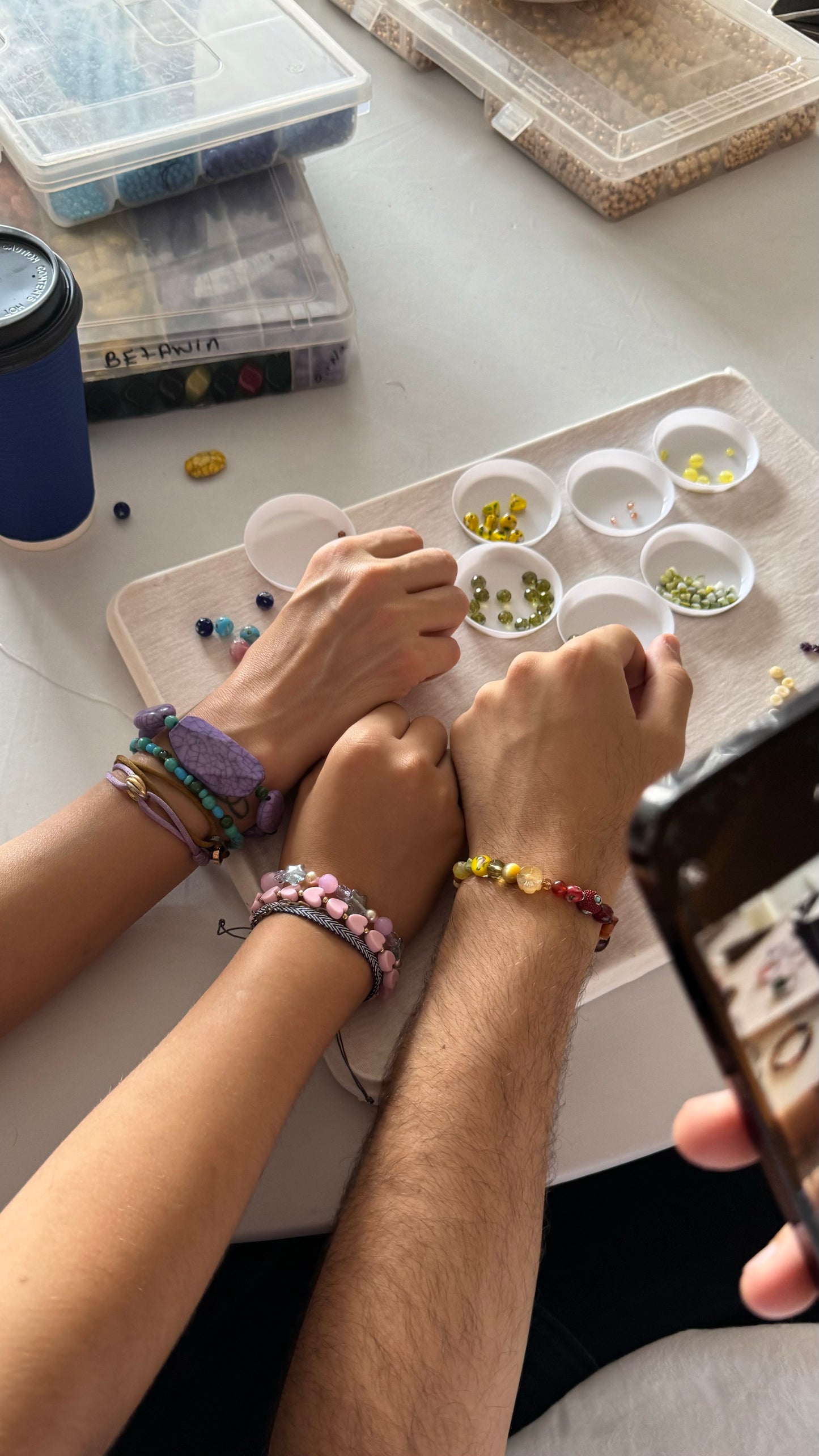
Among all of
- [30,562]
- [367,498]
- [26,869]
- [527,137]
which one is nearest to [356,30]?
[527,137]

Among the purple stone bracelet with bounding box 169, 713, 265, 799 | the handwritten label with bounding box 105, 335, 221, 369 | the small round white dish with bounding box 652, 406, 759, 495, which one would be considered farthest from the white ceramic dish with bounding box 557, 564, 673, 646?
the handwritten label with bounding box 105, 335, 221, 369

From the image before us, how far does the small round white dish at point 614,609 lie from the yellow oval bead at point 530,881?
9.5 inches

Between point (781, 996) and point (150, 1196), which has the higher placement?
point (781, 996)

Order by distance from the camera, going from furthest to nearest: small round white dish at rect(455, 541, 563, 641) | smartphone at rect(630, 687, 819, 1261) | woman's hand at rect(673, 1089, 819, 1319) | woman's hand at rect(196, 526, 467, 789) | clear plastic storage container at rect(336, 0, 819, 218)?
clear plastic storage container at rect(336, 0, 819, 218) < small round white dish at rect(455, 541, 563, 641) < woman's hand at rect(196, 526, 467, 789) < woman's hand at rect(673, 1089, 819, 1319) < smartphone at rect(630, 687, 819, 1261)

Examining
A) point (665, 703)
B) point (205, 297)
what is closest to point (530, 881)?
point (665, 703)

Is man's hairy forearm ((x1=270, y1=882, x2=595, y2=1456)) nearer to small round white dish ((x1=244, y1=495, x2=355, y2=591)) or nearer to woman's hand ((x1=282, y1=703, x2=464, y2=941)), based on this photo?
woman's hand ((x1=282, y1=703, x2=464, y2=941))

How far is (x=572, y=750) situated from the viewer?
0.73 m

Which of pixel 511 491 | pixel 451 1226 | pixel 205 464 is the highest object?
pixel 205 464

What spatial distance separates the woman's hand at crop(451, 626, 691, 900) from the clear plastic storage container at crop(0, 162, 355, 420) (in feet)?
1.34

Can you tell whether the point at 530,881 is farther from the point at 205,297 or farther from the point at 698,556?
the point at 205,297

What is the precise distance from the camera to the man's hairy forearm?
20.8 inches

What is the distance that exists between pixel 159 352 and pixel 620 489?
43 centimetres

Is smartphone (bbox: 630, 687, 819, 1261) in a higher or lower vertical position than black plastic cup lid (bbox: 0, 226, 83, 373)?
lower

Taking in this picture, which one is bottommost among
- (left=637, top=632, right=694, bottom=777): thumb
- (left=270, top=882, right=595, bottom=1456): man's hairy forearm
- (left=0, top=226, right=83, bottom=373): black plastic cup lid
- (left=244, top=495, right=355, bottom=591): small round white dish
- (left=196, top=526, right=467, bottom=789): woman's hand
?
(left=270, top=882, right=595, bottom=1456): man's hairy forearm
